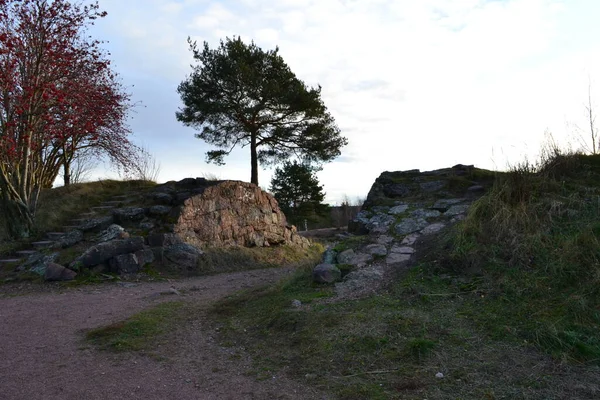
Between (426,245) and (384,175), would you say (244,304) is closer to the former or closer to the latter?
(426,245)

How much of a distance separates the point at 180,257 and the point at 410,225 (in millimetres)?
5081

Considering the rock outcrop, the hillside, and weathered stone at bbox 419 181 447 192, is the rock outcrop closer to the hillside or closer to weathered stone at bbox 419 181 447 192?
the hillside

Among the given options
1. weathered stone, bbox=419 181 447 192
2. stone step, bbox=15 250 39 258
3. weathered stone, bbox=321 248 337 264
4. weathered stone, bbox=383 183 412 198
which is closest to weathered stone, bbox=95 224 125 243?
stone step, bbox=15 250 39 258

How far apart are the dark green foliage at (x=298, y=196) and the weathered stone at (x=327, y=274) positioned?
665 inches

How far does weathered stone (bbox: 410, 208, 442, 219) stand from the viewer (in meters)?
7.05

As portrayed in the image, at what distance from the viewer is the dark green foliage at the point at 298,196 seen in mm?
23391

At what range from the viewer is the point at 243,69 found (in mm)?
→ 17562

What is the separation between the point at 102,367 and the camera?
156 inches

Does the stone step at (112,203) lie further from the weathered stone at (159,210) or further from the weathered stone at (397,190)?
the weathered stone at (397,190)

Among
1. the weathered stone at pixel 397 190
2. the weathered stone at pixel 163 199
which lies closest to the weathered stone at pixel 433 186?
the weathered stone at pixel 397 190

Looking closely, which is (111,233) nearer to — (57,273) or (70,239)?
(70,239)

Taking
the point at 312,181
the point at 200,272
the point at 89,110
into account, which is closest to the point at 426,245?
the point at 200,272

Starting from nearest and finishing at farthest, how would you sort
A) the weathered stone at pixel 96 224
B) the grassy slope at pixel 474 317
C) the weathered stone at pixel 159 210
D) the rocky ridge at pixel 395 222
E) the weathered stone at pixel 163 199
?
the grassy slope at pixel 474 317 < the rocky ridge at pixel 395 222 < the weathered stone at pixel 96 224 < the weathered stone at pixel 159 210 < the weathered stone at pixel 163 199

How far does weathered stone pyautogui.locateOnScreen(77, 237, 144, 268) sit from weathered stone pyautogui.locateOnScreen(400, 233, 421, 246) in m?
5.55
